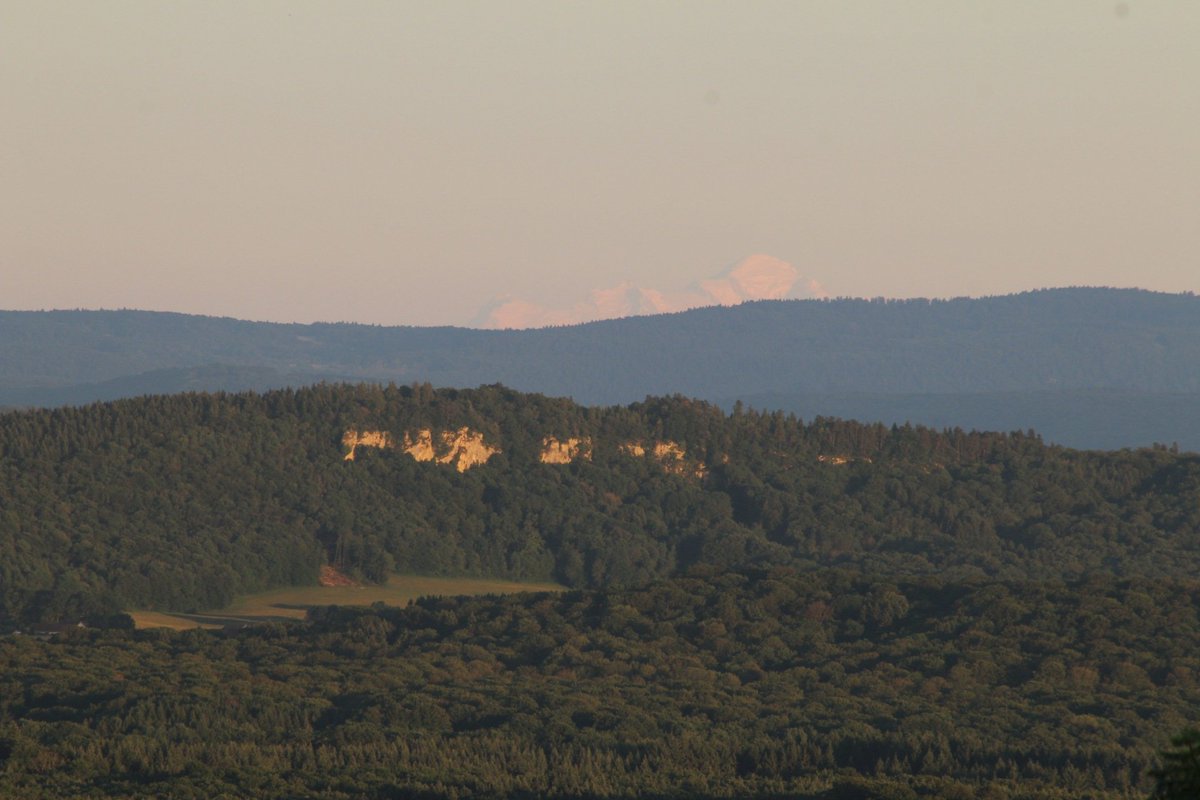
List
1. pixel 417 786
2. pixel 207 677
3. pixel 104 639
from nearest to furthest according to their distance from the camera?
pixel 417 786
pixel 207 677
pixel 104 639

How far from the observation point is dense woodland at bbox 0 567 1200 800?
420 ft

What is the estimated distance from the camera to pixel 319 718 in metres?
150

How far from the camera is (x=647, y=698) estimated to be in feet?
516

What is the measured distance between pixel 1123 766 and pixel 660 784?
24925mm

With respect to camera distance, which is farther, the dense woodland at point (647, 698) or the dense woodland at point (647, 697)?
the dense woodland at point (647, 697)

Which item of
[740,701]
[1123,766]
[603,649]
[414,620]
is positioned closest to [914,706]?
[740,701]

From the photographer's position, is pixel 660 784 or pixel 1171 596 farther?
pixel 1171 596

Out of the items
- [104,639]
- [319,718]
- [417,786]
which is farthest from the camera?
[104,639]

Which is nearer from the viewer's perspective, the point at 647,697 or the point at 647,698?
the point at 647,698

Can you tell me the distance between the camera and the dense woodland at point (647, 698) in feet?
420

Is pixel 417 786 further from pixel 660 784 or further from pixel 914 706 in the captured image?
pixel 914 706

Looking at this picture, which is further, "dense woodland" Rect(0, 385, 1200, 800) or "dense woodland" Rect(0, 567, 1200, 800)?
"dense woodland" Rect(0, 385, 1200, 800)

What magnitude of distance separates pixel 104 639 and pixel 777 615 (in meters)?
51.6

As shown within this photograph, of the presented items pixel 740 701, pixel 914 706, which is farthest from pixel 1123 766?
pixel 740 701
